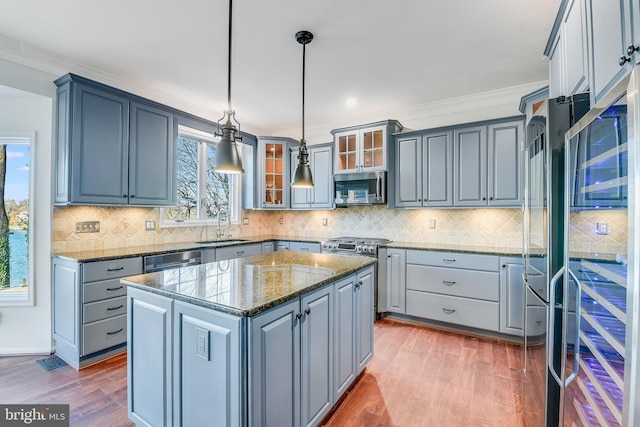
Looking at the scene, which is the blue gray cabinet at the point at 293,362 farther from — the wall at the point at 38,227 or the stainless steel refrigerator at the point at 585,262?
the wall at the point at 38,227

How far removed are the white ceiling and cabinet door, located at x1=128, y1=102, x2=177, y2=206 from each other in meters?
0.41

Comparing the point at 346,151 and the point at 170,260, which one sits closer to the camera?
the point at 170,260

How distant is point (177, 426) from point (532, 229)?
2.25m

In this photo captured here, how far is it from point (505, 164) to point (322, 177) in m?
2.35

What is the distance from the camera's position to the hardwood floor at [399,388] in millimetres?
1873

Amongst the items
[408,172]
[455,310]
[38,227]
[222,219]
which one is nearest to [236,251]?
[222,219]

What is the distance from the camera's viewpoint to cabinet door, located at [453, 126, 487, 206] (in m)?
3.28

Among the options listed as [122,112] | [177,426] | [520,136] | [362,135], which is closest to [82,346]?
[177,426]

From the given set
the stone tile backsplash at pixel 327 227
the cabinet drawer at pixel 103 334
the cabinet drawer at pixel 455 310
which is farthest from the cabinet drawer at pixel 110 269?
the cabinet drawer at pixel 455 310

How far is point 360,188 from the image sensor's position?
13.2ft

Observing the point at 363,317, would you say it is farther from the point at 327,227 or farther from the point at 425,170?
the point at 327,227

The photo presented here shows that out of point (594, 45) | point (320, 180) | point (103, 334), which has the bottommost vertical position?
point (103, 334)

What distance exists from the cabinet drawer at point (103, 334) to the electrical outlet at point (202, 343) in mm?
1822

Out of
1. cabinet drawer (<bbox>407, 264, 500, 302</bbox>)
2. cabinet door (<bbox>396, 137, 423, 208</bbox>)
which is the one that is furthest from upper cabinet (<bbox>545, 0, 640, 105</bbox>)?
cabinet drawer (<bbox>407, 264, 500, 302</bbox>)
